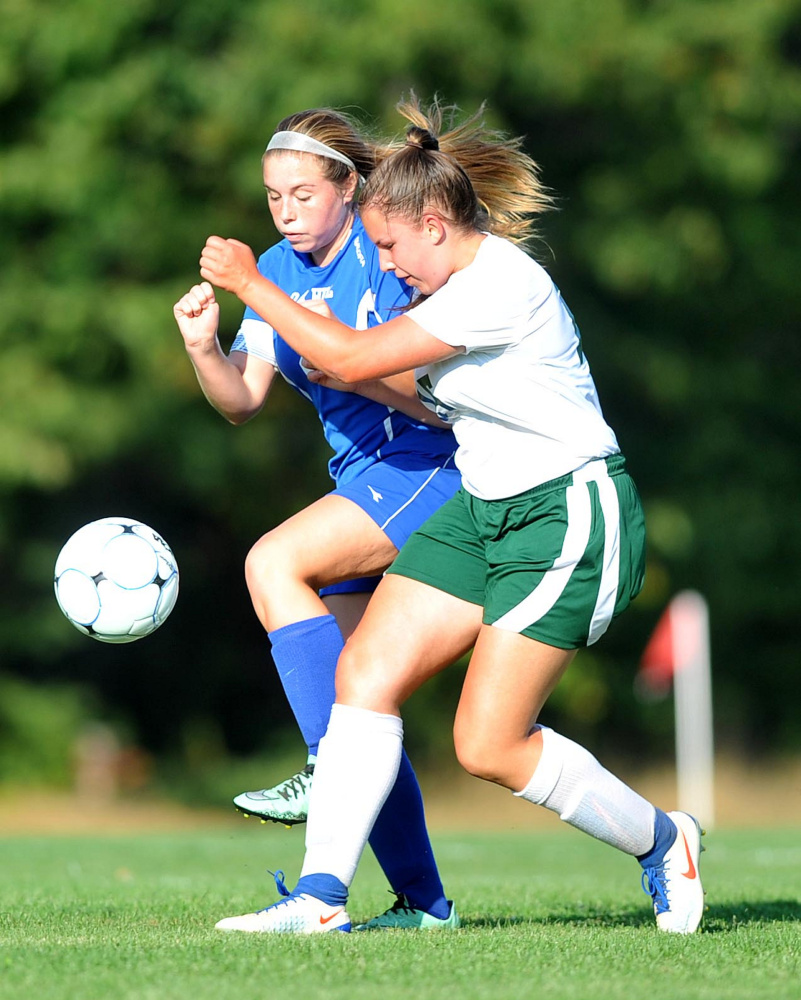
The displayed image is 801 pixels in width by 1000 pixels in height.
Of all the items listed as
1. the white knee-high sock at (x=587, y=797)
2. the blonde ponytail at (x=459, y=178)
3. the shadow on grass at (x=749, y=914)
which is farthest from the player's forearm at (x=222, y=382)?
the shadow on grass at (x=749, y=914)

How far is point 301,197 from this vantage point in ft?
14.7

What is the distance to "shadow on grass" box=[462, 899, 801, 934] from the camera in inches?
180

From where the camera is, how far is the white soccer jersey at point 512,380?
13.2ft

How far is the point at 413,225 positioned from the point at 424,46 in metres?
11.9

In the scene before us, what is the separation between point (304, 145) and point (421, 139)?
15.7 inches

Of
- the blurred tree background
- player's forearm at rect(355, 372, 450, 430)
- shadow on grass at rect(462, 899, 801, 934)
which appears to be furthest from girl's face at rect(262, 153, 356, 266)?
the blurred tree background

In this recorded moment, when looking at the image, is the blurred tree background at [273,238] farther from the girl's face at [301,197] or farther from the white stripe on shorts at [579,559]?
the white stripe on shorts at [579,559]

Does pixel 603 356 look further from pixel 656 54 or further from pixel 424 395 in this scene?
pixel 424 395

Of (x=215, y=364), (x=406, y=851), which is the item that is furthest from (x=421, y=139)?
(x=406, y=851)

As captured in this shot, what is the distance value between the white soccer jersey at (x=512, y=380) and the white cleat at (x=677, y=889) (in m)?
1.20

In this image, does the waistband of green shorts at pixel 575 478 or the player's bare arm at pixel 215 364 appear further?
the player's bare arm at pixel 215 364

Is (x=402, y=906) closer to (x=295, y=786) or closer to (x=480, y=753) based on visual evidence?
(x=295, y=786)

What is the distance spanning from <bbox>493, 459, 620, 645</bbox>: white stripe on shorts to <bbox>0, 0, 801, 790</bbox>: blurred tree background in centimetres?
1062

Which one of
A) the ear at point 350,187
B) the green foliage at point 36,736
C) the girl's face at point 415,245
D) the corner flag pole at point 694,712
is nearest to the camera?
the girl's face at point 415,245
